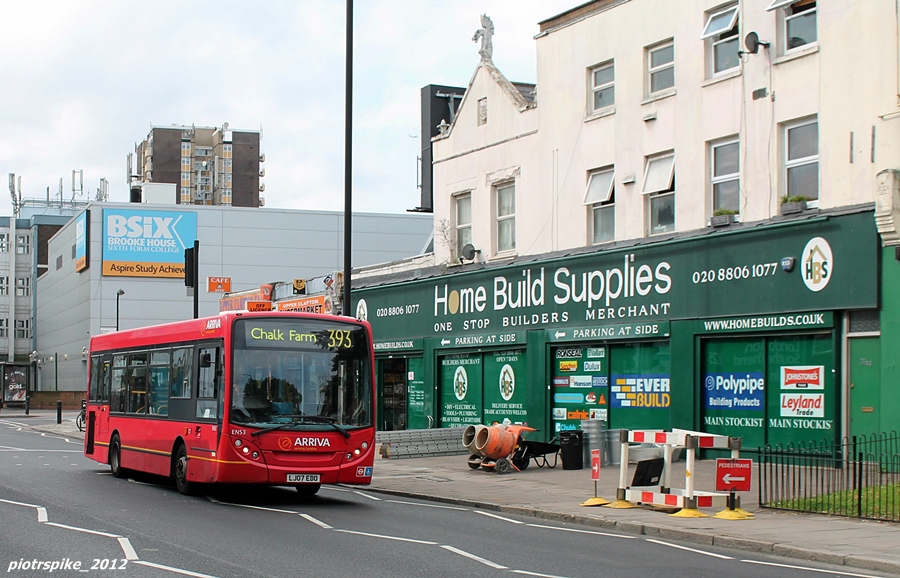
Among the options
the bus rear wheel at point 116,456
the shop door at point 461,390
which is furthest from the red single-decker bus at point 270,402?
the shop door at point 461,390

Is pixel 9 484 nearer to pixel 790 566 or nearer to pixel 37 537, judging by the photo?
pixel 37 537

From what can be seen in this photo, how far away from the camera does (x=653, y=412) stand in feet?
77.9

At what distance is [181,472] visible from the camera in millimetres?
17844

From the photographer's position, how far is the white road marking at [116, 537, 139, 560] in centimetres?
1077

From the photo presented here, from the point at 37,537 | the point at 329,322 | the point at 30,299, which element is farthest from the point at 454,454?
the point at 30,299

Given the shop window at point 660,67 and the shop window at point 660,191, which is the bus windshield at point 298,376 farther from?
the shop window at point 660,67

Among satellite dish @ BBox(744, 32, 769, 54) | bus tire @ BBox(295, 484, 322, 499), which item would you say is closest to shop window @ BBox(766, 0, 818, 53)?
satellite dish @ BBox(744, 32, 769, 54)

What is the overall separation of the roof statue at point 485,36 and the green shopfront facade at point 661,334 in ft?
19.6

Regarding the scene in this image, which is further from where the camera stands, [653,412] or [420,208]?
[420,208]

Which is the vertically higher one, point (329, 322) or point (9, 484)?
point (329, 322)

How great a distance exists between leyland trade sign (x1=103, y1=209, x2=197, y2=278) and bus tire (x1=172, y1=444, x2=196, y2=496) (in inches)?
2648

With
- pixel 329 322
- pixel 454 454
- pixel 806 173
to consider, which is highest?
pixel 806 173

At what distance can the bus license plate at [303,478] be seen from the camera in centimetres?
1625

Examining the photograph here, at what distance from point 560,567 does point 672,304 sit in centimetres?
1325
